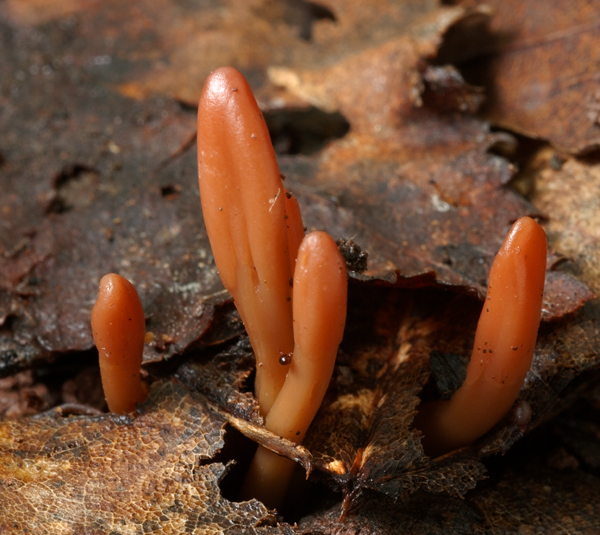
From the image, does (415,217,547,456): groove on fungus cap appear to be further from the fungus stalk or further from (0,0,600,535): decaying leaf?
the fungus stalk

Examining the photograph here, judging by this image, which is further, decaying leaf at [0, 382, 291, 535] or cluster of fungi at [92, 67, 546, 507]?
decaying leaf at [0, 382, 291, 535]

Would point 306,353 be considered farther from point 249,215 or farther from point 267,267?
point 249,215

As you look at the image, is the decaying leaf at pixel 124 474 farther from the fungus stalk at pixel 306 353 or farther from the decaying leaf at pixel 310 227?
the fungus stalk at pixel 306 353

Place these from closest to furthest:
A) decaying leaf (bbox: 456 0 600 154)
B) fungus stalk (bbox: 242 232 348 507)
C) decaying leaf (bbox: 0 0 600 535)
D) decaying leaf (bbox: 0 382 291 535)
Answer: fungus stalk (bbox: 242 232 348 507)
decaying leaf (bbox: 0 382 291 535)
decaying leaf (bbox: 0 0 600 535)
decaying leaf (bbox: 456 0 600 154)

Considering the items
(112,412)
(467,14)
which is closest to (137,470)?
(112,412)

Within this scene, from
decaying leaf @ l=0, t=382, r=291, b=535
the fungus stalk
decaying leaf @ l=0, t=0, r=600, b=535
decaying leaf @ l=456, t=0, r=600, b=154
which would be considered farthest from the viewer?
decaying leaf @ l=456, t=0, r=600, b=154

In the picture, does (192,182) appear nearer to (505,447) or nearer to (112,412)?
(112,412)

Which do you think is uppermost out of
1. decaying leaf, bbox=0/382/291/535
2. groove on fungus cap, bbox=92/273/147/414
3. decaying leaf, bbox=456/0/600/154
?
decaying leaf, bbox=456/0/600/154

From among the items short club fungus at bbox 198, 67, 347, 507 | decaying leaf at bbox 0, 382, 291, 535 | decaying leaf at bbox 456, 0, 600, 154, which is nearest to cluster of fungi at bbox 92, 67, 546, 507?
short club fungus at bbox 198, 67, 347, 507

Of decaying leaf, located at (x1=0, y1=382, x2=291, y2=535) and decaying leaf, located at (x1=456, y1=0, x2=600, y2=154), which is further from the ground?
decaying leaf, located at (x1=456, y1=0, x2=600, y2=154)
